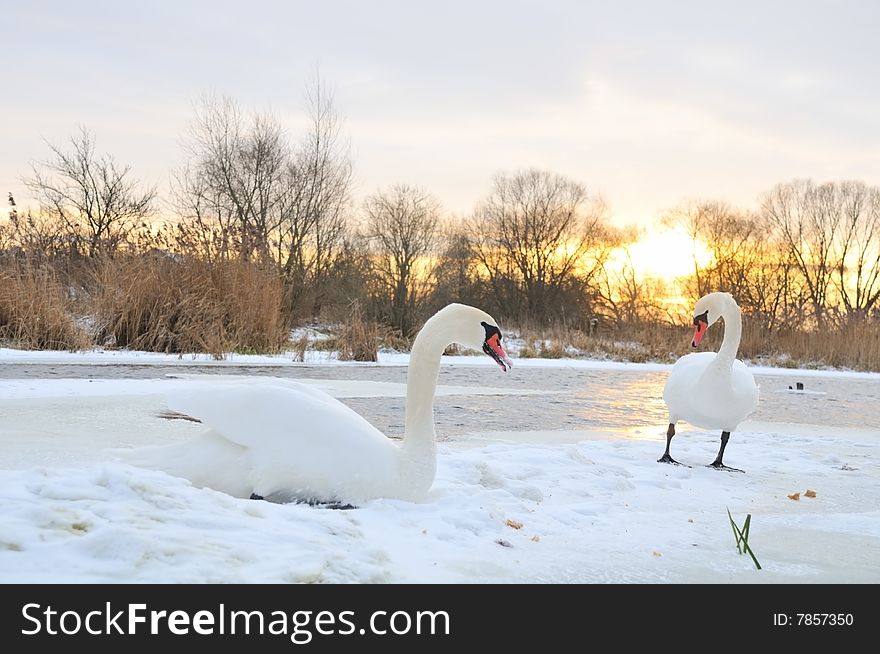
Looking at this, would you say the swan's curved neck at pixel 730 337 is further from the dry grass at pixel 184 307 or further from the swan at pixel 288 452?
the dry grass at pixel 184 307

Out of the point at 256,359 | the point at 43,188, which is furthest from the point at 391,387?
the point at 43,188

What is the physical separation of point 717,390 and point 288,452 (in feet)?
11.8

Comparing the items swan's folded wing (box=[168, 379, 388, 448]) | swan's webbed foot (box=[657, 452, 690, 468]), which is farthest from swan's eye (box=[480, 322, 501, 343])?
swan's webbed foot (box=[657, 452, 690, 468])

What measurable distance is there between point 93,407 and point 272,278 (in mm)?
7880

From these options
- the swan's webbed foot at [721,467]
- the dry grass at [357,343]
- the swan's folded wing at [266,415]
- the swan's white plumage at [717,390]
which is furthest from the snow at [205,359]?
the swan's folded wing at [266,415]

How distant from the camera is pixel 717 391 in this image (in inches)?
222

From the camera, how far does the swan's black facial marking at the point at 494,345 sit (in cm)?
341

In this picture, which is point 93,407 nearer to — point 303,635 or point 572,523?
point 572,523

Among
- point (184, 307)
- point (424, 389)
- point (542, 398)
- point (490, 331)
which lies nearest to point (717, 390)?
point (490, 331)

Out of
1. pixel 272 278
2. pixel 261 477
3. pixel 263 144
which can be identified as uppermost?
pixel 263 144

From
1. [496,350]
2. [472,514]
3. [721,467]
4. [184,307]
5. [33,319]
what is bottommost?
[721,467]

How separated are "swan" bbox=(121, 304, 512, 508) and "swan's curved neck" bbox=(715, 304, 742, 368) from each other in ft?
9.65

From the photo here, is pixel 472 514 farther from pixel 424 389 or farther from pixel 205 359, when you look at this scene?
pixel 205 359

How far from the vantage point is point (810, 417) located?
8203mm
